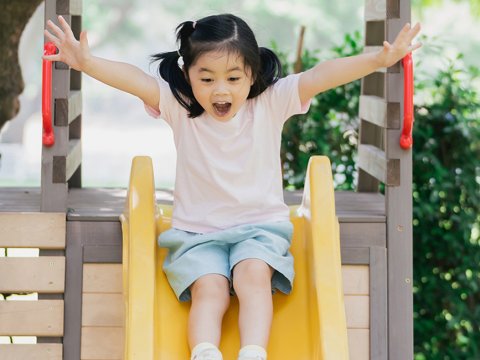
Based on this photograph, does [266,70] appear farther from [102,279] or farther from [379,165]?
[102,279]

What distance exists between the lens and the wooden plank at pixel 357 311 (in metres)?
3.98

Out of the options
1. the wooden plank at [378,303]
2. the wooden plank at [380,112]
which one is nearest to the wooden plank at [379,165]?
the wooden plank at [380,112]

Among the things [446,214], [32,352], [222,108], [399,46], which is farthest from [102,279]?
[446,214]

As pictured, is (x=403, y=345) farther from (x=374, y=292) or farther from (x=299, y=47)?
(x=299, y=47)

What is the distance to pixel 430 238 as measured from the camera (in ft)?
17.0

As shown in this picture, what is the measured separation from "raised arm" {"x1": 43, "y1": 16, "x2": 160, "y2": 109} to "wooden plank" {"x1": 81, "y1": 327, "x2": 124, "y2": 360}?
0.99 m

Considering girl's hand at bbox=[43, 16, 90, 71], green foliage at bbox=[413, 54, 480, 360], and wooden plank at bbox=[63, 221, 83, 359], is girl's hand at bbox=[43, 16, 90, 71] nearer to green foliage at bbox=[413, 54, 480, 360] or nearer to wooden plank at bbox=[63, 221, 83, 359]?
wooden plank at bbox=[63, 221, 83, 359]

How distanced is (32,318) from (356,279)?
137 cm

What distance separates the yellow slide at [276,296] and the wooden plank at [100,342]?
52 centimetres

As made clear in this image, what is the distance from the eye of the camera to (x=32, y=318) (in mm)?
3914

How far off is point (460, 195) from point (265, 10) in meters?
18.9

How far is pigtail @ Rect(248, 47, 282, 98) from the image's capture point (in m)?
3.56

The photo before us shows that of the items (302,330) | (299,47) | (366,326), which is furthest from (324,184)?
(299,47)

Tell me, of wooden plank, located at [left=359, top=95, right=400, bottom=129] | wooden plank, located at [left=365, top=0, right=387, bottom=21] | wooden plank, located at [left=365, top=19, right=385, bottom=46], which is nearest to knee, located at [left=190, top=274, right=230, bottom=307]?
wooden plank, located at [left=359, top=95, right=400, bottom=129]
